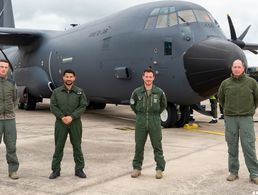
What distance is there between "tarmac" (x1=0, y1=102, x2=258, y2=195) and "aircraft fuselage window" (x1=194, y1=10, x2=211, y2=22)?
3.81 meters

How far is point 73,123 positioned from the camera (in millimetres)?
5973

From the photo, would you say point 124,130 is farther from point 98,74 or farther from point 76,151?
point 76,151

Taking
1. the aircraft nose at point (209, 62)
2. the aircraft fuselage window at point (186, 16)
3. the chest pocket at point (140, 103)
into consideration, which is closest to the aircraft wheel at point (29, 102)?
the aircraft fuselage window at point (186, 16)

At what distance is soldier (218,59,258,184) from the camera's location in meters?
5.79

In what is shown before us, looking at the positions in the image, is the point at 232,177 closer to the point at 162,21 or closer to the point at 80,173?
the point at 80,173

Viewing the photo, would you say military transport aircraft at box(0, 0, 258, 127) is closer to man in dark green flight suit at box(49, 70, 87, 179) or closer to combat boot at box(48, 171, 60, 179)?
man in dark green flight suit at box(49, 70, 87, 179)

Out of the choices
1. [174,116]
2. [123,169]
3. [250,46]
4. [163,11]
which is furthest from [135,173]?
[250,46]

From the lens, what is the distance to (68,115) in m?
5.89

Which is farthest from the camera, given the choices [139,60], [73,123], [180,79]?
[139,60]

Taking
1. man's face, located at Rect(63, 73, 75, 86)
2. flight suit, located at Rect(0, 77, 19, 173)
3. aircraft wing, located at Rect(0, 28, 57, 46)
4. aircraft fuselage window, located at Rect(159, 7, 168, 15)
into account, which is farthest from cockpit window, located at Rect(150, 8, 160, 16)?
aircraft wing, located at Rect(0, 28, 57, 46)

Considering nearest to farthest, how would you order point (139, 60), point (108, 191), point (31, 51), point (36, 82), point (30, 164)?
point (108, 191), point (30, 164), point (139, 60), point (36, 82), point (31, 51)

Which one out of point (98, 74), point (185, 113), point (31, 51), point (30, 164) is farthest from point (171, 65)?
point (31, 51)

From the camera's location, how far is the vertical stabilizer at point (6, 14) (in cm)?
2620

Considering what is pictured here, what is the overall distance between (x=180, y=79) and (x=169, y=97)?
0.81 m
